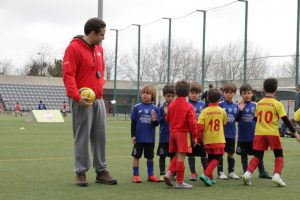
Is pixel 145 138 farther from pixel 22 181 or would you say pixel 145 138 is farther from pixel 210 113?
Result: pixel 22 181

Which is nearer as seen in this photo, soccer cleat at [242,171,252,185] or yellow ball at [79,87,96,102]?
yellow ball at [79,87,96,102]

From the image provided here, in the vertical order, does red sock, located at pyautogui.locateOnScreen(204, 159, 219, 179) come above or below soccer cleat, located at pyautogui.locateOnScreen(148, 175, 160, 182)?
above

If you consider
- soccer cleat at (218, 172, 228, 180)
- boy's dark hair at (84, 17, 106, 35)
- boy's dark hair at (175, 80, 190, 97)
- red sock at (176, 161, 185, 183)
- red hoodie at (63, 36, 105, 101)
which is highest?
boy's dark hair at (84, 17, 106, 35)

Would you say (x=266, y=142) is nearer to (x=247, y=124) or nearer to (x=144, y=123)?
(x=247, y=124)

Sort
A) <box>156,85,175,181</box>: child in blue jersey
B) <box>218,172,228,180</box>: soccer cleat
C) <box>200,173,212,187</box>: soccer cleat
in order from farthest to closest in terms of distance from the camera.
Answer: <box>218,172,228,180</box>: soccer cleat, <box>156,85,175,181</box>: child in blue jersey, <box>200,173,212,187</box>: soccer cleat

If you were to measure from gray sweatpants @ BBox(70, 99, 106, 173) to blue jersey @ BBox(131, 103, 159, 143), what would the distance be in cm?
67

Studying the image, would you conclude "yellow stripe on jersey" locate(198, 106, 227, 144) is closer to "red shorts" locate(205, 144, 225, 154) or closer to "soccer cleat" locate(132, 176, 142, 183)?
"red shorts" locate(205, 144, 225, 154)

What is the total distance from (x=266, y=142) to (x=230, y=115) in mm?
1009

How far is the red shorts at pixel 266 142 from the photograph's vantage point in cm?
798

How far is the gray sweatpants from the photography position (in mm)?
7621

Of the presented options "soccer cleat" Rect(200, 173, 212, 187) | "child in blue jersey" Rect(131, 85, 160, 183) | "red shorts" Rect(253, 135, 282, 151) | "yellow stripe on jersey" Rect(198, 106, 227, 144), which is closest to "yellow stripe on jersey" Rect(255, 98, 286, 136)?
"red shorts" Rect(253, 135, 282, 151)

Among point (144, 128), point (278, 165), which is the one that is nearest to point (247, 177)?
point (278, 165)

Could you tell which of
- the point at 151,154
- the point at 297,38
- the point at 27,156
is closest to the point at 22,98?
the point at 297,38

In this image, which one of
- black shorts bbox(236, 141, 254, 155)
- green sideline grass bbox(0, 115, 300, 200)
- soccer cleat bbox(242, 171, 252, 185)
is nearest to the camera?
green sideline grass bbox(0, 115, 300, 200)
